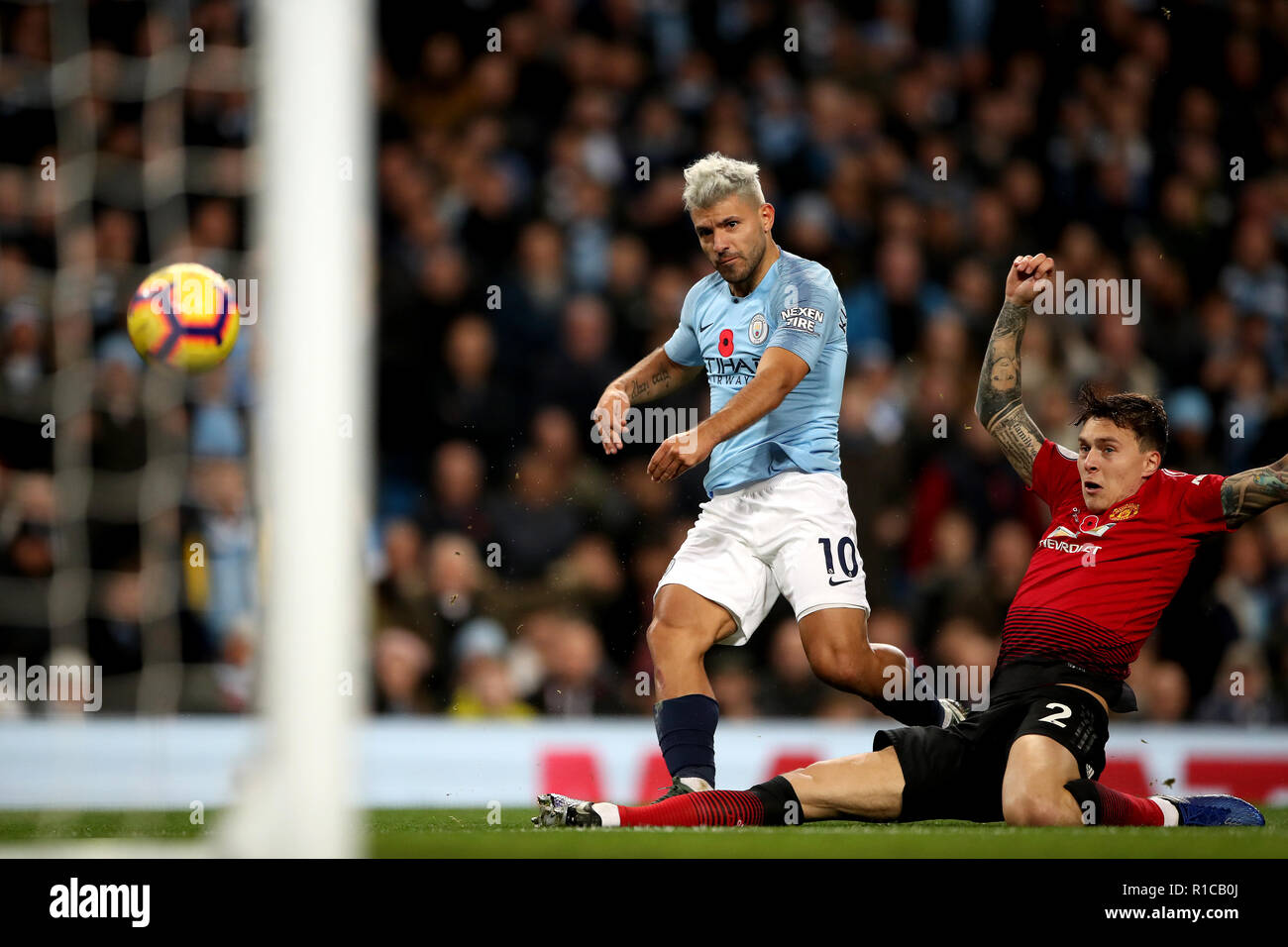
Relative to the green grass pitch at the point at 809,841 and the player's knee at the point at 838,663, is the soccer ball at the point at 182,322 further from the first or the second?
the player's knee at the point at 838,663

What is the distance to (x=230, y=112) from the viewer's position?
7918 mm

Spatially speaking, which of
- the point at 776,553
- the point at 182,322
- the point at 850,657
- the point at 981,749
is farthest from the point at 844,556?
the point at 182,322

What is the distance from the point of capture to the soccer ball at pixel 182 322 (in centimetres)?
509

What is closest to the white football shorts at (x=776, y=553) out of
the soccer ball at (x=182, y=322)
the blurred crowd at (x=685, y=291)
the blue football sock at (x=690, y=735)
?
the blue football sock at (x=690, y=735)

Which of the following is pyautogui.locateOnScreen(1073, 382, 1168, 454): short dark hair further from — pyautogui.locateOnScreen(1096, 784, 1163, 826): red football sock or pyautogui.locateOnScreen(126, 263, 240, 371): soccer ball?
pyautogui.locateOnScreen(126, 263, 240, 371): soccer ball

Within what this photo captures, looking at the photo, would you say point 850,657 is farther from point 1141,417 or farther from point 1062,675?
point 1141,417

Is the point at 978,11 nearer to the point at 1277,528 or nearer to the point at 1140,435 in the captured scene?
the point at 1277,528

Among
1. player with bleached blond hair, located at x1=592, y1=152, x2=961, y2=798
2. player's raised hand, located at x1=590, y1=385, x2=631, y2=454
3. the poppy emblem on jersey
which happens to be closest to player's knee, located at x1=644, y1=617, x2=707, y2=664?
player with bleached blond hair, located at x1=592, y1=152, x2=961, y2=798

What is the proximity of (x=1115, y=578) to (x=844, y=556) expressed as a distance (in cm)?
78

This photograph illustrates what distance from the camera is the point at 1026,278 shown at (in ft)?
14.8

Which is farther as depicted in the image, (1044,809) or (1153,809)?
(1153,809)

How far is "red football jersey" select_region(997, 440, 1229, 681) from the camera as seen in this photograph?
14.0 feet

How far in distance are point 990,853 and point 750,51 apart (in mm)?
6490
